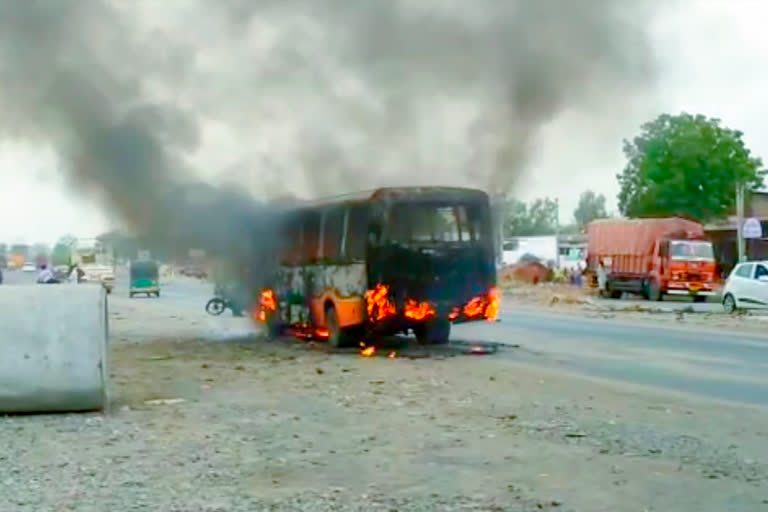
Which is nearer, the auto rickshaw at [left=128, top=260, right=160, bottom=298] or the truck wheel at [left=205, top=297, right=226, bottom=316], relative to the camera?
the truck wheel at [left=205, top=297, right=226, bottom=316]

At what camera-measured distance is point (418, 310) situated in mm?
16172

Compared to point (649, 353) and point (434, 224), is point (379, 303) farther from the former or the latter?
point (649, 353)

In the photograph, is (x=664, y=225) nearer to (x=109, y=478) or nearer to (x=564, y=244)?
(x=109, y=478)

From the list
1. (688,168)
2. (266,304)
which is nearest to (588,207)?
(688,168)

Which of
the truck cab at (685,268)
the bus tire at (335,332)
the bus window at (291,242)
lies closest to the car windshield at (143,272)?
the truck cab at (685,268)

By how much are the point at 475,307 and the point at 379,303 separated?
1.51 meters

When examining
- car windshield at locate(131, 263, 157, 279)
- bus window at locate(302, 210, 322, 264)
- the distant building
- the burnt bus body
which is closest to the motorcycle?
bus window at locate(302, 210, 322, 264)

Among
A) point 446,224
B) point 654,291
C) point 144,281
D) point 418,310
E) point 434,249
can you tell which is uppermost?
point 446,224

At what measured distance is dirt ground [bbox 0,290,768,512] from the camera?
248 inches

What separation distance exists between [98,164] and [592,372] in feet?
30.0

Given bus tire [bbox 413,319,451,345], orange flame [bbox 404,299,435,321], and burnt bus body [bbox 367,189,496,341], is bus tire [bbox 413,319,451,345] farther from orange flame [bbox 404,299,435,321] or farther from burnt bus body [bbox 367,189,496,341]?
orange flame [bbox 404,299,435,321]

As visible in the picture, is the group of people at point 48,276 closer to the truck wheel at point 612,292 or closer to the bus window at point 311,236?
the bus window at point 311,236

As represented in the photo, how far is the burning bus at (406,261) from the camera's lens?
52.1 ft

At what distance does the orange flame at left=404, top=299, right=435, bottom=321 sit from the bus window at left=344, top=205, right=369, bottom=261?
99cm
